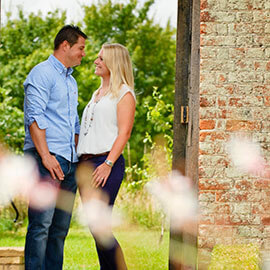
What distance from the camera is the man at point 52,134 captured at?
8.33 feet

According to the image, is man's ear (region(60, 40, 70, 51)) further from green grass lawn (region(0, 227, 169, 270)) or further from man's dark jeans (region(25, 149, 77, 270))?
green grass lawn (region(0, 227, 169, 270))

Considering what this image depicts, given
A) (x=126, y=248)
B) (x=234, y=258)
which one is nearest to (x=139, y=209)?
(x=126, y=248)

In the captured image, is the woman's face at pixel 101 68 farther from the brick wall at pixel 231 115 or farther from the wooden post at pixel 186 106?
the brick wall at pixel 231 115

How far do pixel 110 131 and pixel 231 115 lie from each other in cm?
87

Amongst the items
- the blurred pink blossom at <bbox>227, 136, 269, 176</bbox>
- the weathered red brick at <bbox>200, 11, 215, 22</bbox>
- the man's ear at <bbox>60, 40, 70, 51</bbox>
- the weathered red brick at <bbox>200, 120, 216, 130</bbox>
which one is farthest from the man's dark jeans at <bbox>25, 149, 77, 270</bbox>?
the weathered red brick at <bbox>200, 11, 215, 22</bbox>

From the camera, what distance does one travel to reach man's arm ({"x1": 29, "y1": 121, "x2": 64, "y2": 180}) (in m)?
2.53

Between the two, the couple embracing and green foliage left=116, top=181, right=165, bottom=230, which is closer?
the couple embracing

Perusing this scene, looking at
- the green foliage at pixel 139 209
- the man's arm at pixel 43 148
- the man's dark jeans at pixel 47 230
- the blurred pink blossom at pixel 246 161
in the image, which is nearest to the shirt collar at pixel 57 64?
the man's arm at pixel 43 148

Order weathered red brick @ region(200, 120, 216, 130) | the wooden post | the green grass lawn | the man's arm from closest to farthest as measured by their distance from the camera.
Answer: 1. the man's arm
2. the wooden post
3. weathered red brick @ region(200, 120, 216, 130)
4. the green grass lawn

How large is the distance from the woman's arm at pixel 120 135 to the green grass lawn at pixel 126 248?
5.94 ft

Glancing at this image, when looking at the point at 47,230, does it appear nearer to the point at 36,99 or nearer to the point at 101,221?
the point at 101,221

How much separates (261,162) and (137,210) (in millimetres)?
3909

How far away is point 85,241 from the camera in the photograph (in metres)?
5.70

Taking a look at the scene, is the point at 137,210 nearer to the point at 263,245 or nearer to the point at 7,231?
the point at 7,231
